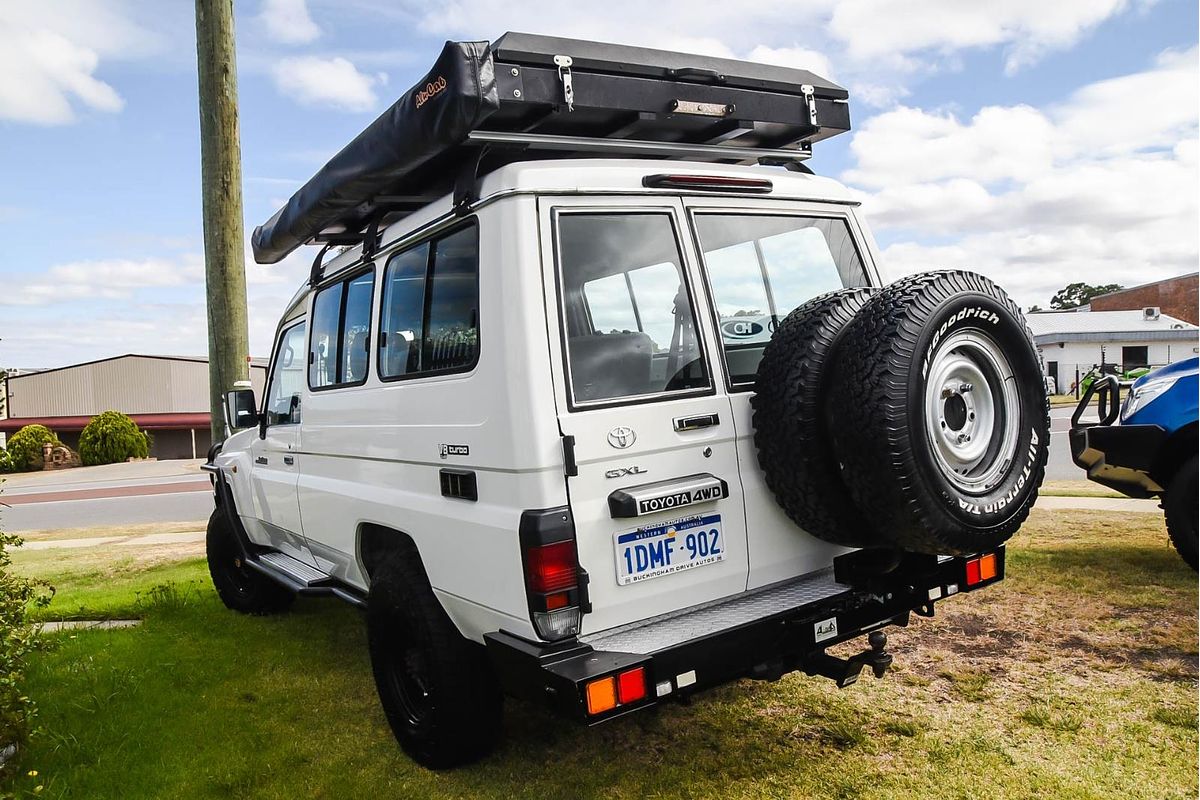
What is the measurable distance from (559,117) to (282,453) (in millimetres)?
2750

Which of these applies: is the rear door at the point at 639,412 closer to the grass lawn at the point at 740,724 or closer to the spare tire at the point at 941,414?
the spare tire at the point at 941,414

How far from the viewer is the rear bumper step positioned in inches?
111

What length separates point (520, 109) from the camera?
3246 millimetres

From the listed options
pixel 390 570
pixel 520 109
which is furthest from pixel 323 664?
pixel 520 109

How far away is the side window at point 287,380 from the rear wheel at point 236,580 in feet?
3.79

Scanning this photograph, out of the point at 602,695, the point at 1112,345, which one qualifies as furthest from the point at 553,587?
the point at 1112,345

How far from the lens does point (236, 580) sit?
624cm

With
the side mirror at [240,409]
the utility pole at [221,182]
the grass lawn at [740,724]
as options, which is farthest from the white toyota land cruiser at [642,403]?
the utility pole at [221,182]

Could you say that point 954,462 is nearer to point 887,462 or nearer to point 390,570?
point 887,462

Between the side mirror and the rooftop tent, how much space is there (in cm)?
146

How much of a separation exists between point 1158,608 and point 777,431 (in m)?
3.46

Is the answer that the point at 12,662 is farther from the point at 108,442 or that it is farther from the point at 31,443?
the point at 31,443

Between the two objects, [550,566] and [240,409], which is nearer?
[550,566]

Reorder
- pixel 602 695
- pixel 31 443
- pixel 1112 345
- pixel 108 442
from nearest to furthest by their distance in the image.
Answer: pixel 602 695 < pixel 31 443 < pixel 108 442 < pixel 1112 345
